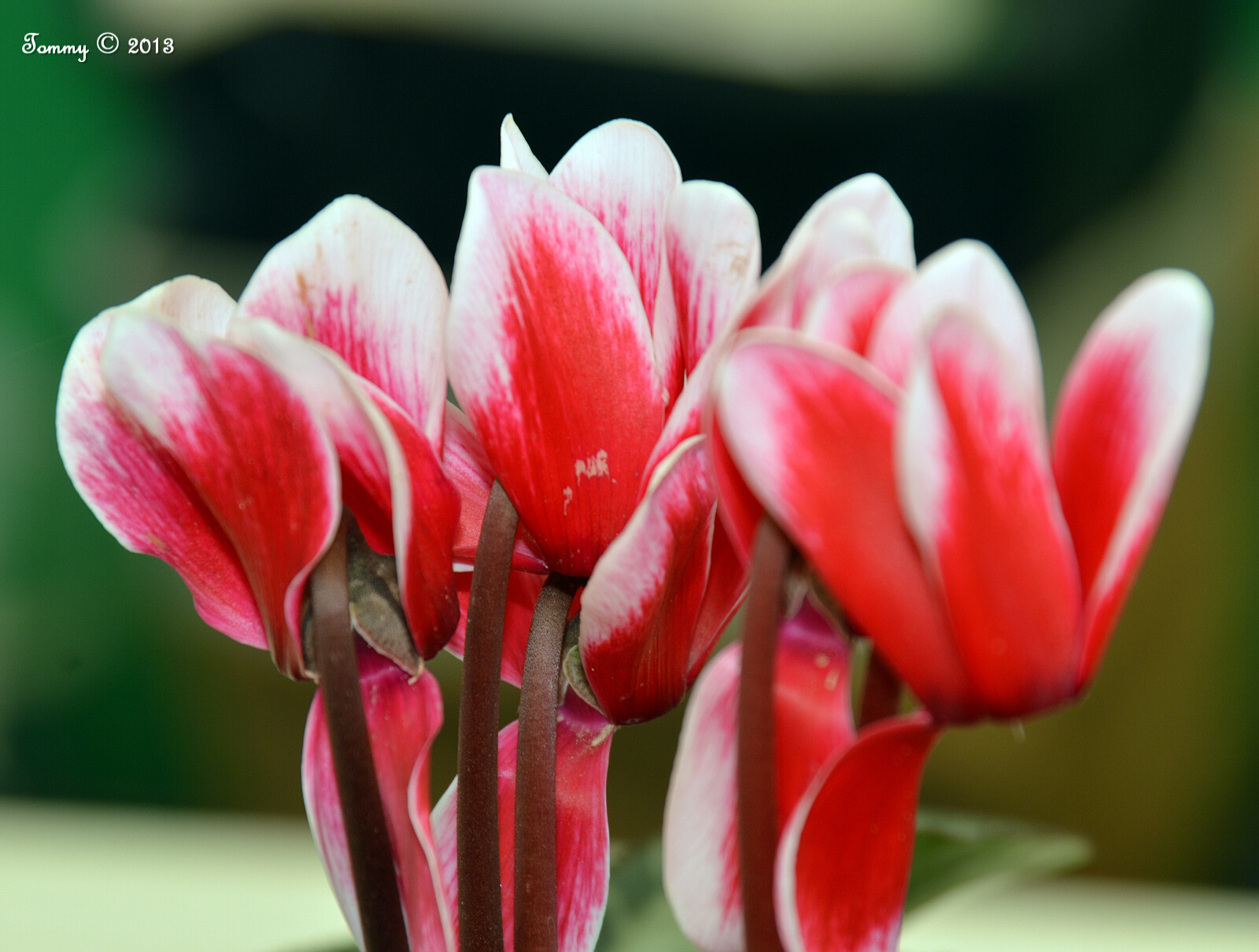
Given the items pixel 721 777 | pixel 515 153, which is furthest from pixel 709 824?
pixel 515 153

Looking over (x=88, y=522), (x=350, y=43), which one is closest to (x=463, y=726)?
(x=350, y=43)

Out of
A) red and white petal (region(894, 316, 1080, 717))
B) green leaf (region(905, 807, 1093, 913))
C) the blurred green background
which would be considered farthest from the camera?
the blurred green background

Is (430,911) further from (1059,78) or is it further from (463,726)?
(1059,78)

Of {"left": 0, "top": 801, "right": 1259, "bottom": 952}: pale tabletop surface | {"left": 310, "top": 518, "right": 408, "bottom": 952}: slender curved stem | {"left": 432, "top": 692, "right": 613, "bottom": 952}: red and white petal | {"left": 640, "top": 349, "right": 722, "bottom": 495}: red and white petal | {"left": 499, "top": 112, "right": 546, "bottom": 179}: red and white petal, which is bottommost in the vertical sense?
{"left": 0, "top": 801, "right": 1259, "bottom": 952}: pale tabletop surface

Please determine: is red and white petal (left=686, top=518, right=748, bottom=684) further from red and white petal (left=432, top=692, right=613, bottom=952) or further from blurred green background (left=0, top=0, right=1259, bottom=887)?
blurred green background (left=0, top=0, right=1259, bottom=887)

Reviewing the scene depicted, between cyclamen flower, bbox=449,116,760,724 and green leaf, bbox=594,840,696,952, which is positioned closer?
cyclamen flower, bbox=449,116,760,724

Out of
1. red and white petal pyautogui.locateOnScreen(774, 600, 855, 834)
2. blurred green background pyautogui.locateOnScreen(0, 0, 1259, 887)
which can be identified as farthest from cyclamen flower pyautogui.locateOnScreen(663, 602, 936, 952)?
blurred green background pyautogui.locateOnScreen(0, 0, 1259, 887)

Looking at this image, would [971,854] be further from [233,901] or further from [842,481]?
[233,901]
